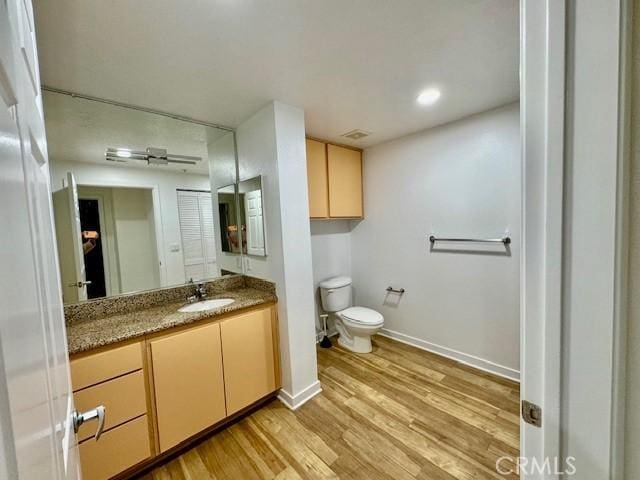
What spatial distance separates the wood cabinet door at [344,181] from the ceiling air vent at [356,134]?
0.21 meters

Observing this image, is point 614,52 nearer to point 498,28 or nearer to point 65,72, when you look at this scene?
point 498,28

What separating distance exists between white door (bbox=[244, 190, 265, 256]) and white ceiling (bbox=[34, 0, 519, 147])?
2.14 ft

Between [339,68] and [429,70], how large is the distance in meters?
0.54

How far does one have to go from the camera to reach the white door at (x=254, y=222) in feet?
6.67

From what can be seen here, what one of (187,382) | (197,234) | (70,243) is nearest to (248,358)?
(187,382)

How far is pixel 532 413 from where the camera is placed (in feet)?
1.94

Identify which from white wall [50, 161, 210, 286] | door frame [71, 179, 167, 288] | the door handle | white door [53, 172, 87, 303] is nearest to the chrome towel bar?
white wall [50, 161, 210, 286]

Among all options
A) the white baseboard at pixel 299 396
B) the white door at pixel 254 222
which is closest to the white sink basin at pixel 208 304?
the white door at pixel 254 222

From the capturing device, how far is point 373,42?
4.07 ft

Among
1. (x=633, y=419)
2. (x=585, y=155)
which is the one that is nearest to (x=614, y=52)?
(x=585, y=155)

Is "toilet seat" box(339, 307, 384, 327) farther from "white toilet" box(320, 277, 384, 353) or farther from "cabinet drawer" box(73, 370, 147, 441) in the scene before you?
"cabinet drawer" box(73, 370, 147, 441)

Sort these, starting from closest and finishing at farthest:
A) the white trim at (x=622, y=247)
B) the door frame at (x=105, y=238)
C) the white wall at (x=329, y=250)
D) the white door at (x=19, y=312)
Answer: the white door at (x=19, y=312) → the white trim at (x=622, y=247) → the door frame at (x=105, y=238) → the white wall at (x=329, y=250)

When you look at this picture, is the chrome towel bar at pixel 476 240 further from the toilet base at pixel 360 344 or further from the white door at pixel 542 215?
the white door at pixel 542 215

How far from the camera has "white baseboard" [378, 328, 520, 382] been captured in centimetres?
212
